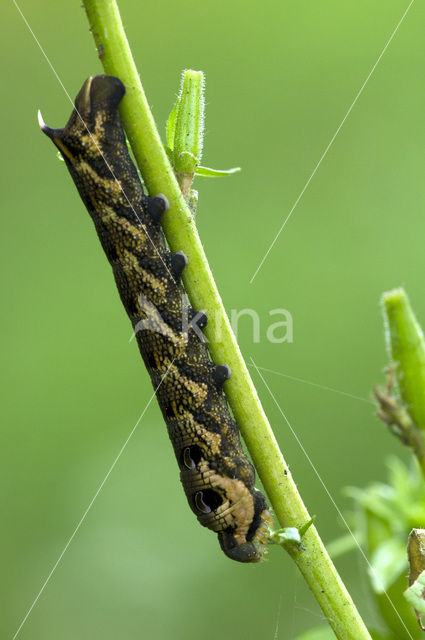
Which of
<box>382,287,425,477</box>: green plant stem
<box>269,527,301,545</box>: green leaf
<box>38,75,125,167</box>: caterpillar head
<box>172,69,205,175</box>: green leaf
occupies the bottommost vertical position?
<box>269,527,301,545</box>: green leaf

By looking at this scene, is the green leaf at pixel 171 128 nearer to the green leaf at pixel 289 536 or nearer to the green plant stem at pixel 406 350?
the green plant stem at pixel 406 350

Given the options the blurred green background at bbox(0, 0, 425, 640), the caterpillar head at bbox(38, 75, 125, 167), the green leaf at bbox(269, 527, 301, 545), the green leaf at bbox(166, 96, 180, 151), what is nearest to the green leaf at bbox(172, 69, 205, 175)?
the green leaf at bbox(166, 96, 180, 151)

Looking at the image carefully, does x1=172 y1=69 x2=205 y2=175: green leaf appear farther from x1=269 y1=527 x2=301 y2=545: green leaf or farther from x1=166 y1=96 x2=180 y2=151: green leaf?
x1=269 y1=527 x2=301 y2=545: green leaf

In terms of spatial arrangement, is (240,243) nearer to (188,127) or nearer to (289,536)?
(188,127)

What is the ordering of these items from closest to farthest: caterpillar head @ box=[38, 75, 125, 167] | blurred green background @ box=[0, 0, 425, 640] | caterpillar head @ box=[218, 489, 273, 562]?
1. caterpillar head @ box=[38, 75, 125, 167]
2. caterpillar head @ box=[218, 489, 273, 562]
3. blurred green background @ box=[0, 0, 425, 640]

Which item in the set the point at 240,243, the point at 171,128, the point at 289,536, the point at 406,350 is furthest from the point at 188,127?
the point at 240,243
